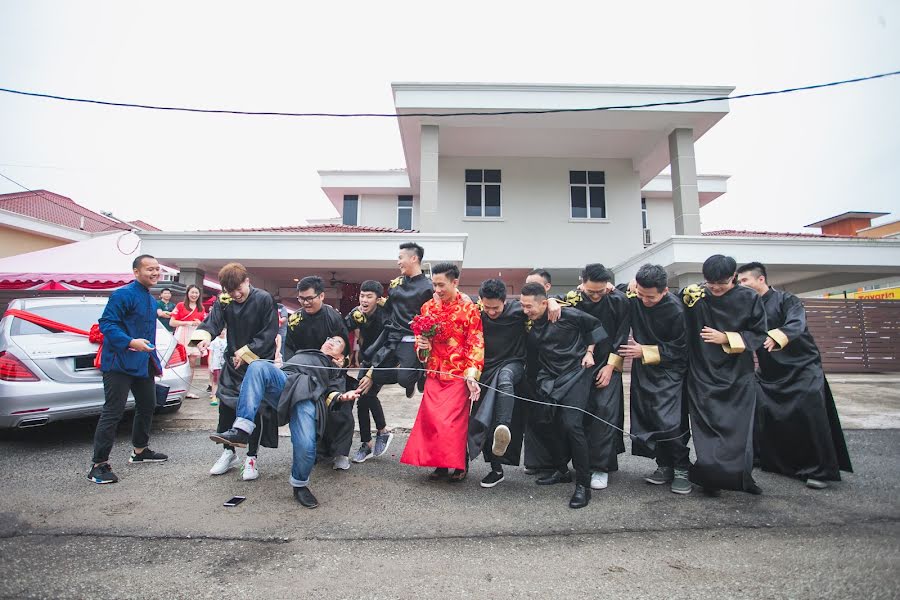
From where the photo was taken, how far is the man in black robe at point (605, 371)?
403cm

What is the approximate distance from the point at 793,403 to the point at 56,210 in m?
36.4

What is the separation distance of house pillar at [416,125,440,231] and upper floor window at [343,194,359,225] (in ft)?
19.7

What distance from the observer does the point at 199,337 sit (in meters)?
4.24

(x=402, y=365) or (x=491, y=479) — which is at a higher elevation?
(x=402, y=365)

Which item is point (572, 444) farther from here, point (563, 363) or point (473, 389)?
point (473, 389)

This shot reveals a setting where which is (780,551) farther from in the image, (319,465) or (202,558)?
(319,465)

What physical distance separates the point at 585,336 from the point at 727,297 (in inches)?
47.4

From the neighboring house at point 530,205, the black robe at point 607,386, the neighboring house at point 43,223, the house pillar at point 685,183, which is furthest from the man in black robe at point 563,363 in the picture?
the neighboring house at point 43,223

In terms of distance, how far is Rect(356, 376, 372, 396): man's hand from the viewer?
441 cm

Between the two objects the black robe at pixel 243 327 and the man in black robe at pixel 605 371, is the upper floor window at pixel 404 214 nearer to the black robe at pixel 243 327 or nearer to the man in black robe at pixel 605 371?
the black robe at pixel 243 327

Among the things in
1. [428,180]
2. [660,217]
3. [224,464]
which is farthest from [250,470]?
[660,217]

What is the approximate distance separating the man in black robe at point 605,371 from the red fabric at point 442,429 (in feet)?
3.61

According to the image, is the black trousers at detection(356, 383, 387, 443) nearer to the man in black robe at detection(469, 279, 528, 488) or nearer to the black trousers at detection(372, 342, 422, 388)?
the black trousers at detection(372, 342, 422, 388)

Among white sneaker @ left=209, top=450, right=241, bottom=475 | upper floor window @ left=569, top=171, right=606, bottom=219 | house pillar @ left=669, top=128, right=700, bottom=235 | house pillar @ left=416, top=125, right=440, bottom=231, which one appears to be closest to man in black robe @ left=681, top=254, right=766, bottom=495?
white sneaker @ left=209, top=450, right=241, bottom=475
